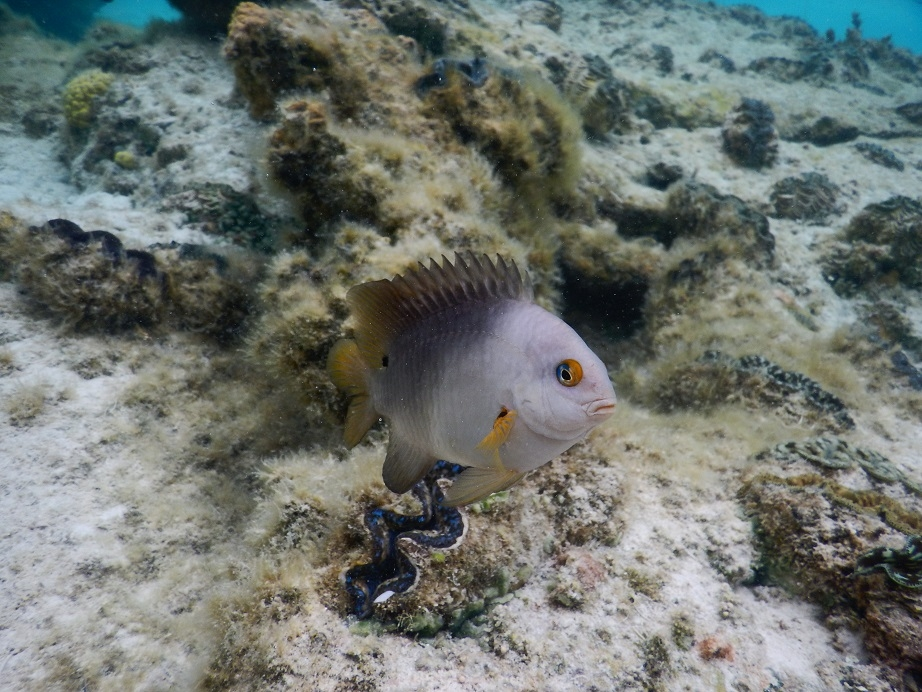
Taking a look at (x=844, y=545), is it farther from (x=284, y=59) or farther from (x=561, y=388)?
(x=284, y=59)

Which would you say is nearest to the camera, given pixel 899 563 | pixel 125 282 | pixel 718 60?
pixel 899 563

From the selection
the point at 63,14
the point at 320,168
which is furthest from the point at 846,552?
the point at 63,14

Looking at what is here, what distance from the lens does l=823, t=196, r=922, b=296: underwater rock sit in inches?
267

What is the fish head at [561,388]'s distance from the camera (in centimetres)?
151

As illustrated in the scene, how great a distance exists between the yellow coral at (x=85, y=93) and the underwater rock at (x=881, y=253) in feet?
42.1

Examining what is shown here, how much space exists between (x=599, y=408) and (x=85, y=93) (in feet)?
37.1

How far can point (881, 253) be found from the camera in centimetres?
685

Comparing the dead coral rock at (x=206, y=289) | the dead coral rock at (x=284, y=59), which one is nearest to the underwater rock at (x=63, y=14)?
the dead coral rock at (x=284, y=59)

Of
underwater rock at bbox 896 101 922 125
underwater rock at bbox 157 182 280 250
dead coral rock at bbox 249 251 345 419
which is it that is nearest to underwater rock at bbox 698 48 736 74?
underwater rock at bbox 896 101 922 125

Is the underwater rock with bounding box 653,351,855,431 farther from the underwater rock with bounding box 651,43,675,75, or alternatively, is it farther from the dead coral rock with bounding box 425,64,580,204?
the underwater rock with bounding box 651,43,675,75

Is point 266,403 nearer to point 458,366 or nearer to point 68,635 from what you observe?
point 68,635

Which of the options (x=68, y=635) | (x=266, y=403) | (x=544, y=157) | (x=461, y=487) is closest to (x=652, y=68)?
(x=544, y=157)

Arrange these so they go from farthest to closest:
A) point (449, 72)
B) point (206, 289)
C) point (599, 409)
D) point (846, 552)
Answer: point (449, 72) < point (206, 289) < point (846, 552) < point (599, 409)

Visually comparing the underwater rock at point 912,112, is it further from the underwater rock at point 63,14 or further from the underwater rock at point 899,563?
the underwater rock at point 63,14
